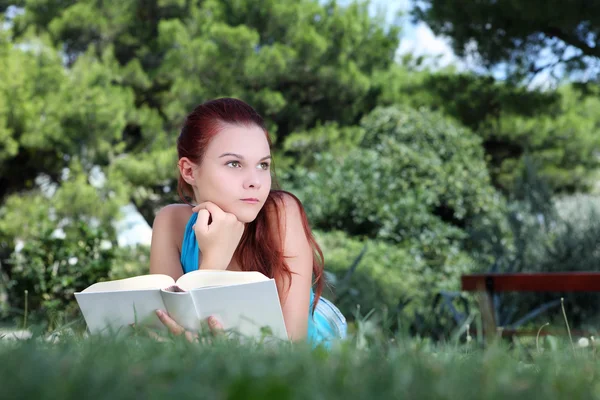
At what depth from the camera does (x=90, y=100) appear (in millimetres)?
11586

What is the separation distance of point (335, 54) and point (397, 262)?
6.88 m

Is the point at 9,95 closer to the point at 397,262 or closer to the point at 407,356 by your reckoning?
the point at 397,262

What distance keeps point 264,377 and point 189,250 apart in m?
1.32

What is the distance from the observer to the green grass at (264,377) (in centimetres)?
57

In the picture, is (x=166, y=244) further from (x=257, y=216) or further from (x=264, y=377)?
(x=264, y=377)

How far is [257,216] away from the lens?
1871mm

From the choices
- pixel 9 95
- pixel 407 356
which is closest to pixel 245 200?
pixel 407 356

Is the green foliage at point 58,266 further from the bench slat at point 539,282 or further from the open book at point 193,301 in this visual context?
the open book at point 193,301

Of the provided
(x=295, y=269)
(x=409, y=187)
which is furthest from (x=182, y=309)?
(x=409, y=187)

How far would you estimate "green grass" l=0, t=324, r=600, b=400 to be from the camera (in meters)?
0.57

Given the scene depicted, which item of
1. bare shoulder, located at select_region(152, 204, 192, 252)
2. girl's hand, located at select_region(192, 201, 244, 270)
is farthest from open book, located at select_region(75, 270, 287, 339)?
bare shoulder, located at select_region(152, 204, 192, 252)

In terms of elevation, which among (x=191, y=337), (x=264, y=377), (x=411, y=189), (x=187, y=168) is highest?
(x=187, y=168)

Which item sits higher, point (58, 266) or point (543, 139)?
point (543, 139)

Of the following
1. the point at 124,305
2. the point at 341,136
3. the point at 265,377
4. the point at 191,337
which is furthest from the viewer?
the point at 341,136
